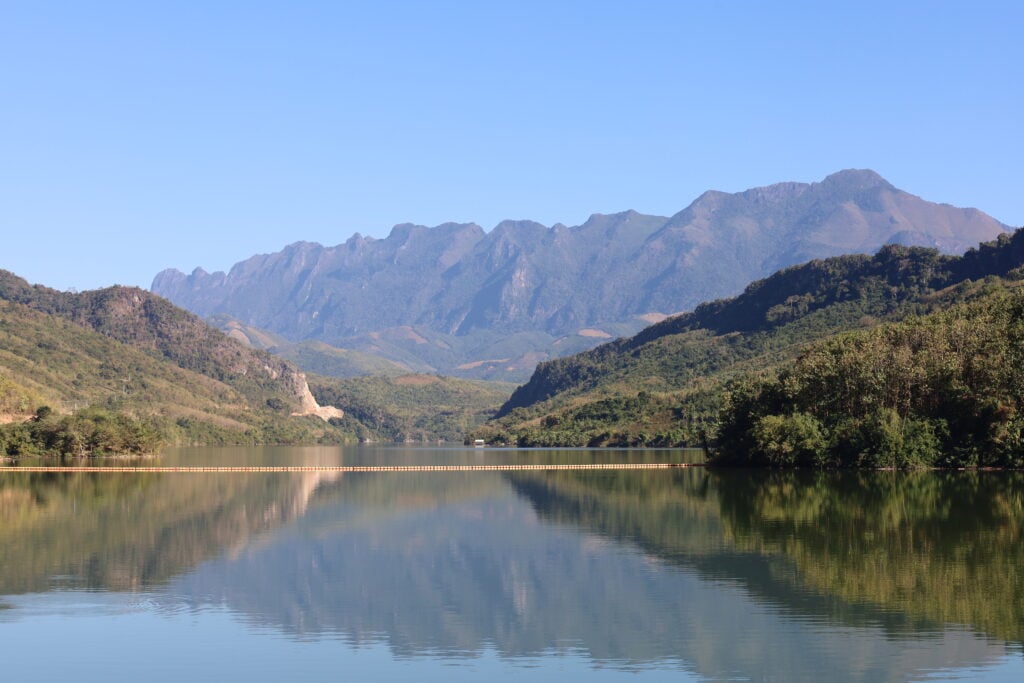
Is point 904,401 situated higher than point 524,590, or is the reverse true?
point 904,401

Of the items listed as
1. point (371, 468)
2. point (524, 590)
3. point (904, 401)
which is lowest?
point (524, 590)

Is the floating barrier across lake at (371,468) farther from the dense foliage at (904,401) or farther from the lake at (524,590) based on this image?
the lake at (524,590)

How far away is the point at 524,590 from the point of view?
5106 centimetres

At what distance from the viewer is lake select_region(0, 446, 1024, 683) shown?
3678cm

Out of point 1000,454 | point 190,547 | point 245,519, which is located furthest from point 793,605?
point 1000,454

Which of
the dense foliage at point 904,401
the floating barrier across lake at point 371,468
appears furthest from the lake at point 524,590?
the floating barrier across lake at point 371,468

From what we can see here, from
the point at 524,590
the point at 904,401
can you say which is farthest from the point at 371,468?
the point at 524,590

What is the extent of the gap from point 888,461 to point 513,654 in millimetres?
99549

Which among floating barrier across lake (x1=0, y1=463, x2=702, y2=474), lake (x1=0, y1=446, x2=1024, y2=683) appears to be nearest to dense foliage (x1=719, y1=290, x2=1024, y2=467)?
floating barrier across lake (x1=0, y1=463, x2=702, y2=474)

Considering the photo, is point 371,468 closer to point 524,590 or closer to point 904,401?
point 904,401

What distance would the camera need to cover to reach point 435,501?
104750 millimetres

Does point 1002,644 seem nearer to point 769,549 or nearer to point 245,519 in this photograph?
point 769,549

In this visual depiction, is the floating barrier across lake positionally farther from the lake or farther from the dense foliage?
the lake

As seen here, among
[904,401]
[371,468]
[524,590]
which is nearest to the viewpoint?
[524,590]
